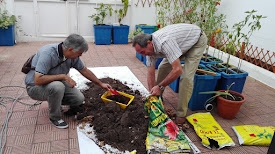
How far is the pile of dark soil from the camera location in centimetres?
224

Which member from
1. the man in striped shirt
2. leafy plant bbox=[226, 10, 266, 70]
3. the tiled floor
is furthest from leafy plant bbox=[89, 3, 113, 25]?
the man in striped shirt

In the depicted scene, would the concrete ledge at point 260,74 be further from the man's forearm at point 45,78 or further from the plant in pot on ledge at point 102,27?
the plant in pot on ledge at point 102,27

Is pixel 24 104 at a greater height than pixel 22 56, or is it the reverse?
pixel 22 56

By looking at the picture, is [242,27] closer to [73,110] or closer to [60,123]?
[73,110]

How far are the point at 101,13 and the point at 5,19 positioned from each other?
8.47ft

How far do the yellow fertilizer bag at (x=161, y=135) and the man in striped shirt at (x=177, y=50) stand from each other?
7.6 inches

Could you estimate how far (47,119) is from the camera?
2615mm

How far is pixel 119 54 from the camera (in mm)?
5668

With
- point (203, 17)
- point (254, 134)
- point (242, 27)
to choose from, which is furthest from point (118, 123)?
point (203, 17)

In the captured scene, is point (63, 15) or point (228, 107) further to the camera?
point (63, 15)

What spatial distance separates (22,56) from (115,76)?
256 cm

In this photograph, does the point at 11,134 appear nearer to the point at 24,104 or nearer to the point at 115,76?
the point at 24,104

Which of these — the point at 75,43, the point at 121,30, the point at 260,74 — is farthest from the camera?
the point at 121,30

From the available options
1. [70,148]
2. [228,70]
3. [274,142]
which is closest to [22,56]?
[70,148]
